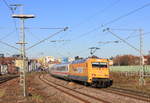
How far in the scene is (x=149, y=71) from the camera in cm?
5684

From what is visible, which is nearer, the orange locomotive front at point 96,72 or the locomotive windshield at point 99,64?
the orange locomotive front at point 96,72

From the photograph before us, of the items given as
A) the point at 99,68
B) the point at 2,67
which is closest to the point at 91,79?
the point at 99,68

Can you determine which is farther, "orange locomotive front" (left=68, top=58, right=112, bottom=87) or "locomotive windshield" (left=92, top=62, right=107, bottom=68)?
"locomotive windshield" (left=92, top=62, right=107, bottom=68)

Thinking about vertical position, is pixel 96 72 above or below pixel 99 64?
below

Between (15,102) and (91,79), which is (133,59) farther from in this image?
(15,102)

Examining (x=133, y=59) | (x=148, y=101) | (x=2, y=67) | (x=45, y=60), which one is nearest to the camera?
(x=148, y=101)

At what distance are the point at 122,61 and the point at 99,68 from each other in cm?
11875

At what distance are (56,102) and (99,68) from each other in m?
13.7

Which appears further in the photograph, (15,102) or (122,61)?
(122,61)

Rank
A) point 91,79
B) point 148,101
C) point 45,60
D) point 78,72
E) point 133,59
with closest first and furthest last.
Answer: point 148,101 → point 91,79 → point 78,72 → point 133,59 → point 45,60

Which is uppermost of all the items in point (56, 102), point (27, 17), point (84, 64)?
point (27, 17)

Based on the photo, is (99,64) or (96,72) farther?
(99,64)

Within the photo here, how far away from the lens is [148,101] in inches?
780

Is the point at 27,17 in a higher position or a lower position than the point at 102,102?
higher
